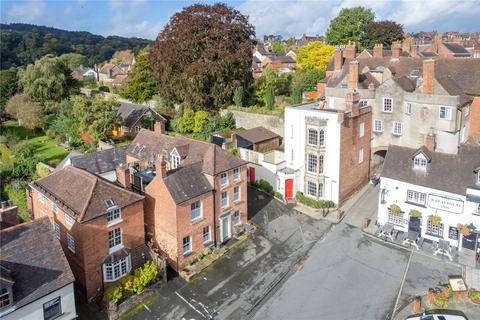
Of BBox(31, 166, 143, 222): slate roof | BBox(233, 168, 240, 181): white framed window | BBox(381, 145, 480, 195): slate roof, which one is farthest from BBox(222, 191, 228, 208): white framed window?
BBox(381, 145, 480, 195): slate roof

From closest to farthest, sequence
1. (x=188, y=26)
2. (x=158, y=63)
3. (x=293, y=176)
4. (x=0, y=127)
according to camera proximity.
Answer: (x=293, y=176), (x=188, y=26), (x=158, y=63), (x=0, y=127)

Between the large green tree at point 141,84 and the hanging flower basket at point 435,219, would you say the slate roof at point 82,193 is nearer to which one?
the hanging flower basket at point 435,219

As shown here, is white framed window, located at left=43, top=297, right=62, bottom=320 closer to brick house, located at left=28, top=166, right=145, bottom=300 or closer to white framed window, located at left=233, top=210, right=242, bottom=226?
brick house, located at left=28, top=166, right=145, bottom=300

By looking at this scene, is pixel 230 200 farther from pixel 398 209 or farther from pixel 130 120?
pixel 130 120

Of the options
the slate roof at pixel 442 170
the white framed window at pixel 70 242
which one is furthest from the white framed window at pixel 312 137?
the white framed window at pixel 70 242

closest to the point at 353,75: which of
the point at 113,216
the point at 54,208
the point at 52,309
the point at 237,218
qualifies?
the point at 237,218

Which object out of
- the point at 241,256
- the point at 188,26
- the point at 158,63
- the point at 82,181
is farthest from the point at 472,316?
the point at 158,63
